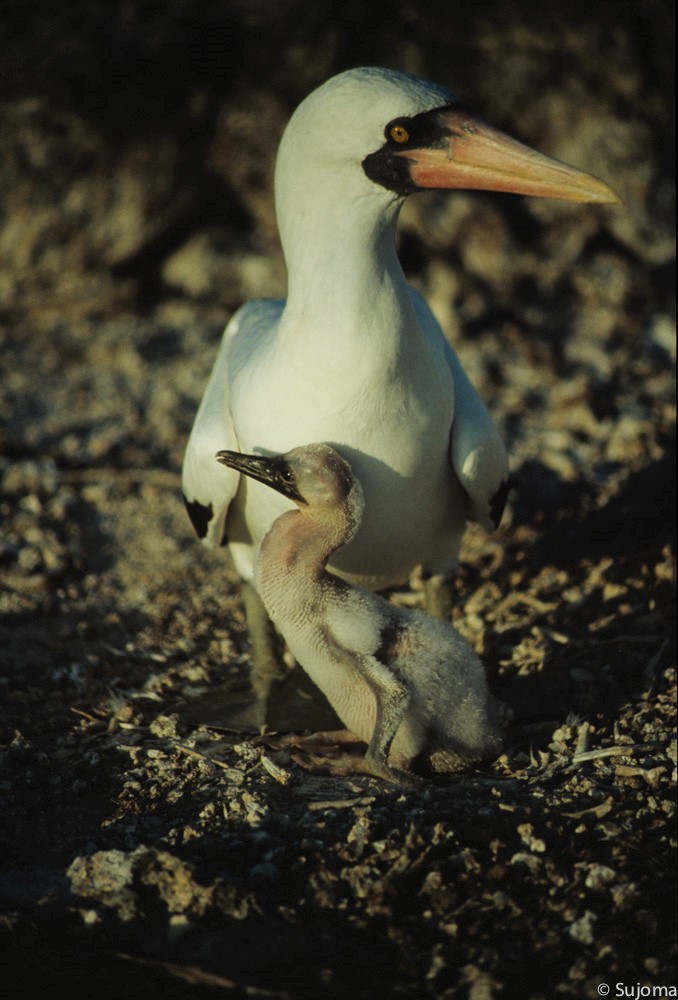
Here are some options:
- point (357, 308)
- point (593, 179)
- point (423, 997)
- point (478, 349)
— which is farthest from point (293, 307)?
point (478, 349)

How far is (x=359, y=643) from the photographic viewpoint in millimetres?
4574

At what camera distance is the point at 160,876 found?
4066 mm

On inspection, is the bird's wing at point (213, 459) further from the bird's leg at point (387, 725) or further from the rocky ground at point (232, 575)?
the bird's leg at point (387, 725)

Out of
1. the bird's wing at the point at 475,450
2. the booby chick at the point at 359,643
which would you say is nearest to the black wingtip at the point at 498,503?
the bird's wing at the point at 475,450

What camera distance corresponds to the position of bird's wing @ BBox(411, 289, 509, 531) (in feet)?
16.6

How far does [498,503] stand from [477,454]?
410 millimetres

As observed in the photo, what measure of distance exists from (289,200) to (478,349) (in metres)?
4.08

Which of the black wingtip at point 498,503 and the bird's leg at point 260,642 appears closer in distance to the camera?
the black wingtip at point 498,503

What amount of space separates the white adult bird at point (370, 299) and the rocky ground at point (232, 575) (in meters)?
1.07

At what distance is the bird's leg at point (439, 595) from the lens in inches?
222

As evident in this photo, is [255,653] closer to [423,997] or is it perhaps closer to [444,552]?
[444,552]

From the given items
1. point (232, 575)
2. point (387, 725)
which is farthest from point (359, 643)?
point (232, 575)

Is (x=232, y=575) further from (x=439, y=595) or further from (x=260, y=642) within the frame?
(x=439, y=595)

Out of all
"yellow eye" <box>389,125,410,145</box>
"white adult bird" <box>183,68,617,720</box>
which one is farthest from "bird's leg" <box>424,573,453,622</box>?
"yellow eye" <box>389,125,410,145</box>
